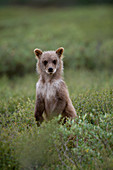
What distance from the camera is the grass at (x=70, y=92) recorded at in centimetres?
382

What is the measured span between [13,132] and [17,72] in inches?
367

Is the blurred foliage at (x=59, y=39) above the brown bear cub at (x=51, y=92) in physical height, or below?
above

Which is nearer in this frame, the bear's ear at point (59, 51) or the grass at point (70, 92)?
the grass at point (70, 92)

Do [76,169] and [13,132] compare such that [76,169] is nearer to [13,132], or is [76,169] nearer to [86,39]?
[13,132]

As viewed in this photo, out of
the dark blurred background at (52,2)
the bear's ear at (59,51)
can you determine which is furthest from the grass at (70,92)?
the dark blurred background at (52,2)

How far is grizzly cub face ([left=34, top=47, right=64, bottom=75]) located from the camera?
16.0ft

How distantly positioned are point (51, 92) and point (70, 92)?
3.30m

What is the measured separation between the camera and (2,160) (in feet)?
12.4

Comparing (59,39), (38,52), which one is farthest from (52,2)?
(38,52)

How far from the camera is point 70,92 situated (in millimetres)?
8117

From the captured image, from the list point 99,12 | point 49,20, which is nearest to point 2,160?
point 49,20

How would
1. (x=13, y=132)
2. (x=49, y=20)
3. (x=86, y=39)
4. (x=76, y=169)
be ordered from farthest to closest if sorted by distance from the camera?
(x=49, y=20), (x=86, y=39), (x=13, y=132), (x=76, y=169)

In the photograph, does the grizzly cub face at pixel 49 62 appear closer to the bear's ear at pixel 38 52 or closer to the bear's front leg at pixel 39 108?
the bear's ear at pixel 38 52

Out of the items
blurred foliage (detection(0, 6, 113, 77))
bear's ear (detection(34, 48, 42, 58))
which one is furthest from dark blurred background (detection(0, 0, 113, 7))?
bear's ear (detection(34, 48, 42, 58))
